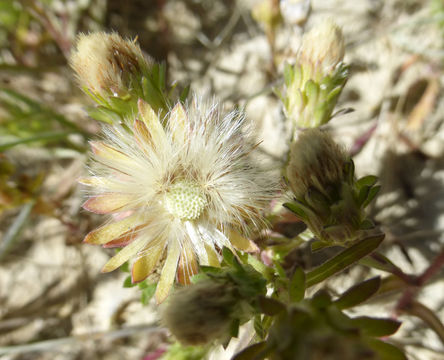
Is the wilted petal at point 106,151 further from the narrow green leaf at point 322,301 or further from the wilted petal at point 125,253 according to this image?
the narrow green leaf at point 322,301

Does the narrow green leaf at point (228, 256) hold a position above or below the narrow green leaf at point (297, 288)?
above

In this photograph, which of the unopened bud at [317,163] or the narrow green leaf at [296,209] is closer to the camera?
the unopened bud at [317,163]

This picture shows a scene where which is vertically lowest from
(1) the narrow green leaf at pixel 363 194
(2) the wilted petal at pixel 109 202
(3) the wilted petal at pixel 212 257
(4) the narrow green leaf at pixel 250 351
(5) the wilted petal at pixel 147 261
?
(4) the narrow green leaf at pixel 250 351

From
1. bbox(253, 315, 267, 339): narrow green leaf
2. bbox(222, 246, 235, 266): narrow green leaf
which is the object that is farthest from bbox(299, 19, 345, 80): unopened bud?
bbox(253, 315, 267, 339): narrow green leaf

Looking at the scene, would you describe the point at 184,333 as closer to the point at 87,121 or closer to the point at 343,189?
the point at 343,189

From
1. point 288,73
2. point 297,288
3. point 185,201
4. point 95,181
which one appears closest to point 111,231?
point 95,181

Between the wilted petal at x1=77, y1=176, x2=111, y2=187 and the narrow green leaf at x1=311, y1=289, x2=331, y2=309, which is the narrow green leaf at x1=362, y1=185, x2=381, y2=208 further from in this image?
the wilted petal at x1=77, y1=176, x2=111, y2=187

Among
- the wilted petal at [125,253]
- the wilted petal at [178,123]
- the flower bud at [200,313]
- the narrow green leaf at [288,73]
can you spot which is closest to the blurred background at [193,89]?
the narrow green leaf at [288,73]
